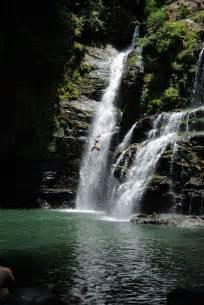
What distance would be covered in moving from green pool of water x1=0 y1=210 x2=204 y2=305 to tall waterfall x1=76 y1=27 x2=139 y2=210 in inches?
537

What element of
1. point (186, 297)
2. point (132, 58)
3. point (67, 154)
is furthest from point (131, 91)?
point (186, 297)

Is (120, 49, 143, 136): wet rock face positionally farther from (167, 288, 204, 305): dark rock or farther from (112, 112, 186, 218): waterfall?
(167, 288, 204, 305): dark rock

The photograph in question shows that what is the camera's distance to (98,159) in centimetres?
3416

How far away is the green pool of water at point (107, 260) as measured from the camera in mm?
9039

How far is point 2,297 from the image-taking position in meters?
7.12

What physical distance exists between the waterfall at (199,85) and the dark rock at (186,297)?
25697 mm

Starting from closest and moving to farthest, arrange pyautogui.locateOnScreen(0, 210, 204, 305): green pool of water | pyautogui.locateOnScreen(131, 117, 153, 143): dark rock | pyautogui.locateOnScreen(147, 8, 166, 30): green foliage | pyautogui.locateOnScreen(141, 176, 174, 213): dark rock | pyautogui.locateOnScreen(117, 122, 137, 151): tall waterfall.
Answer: pyautogui.locateOnScreen(0, 210, 204, 305): green pool of water
pyautogui.locateOnScreen(141, 176, 174, 213): dark rock
pyautogui.locateOnScreen(131, 117, 153, 143): dark rock
pyautogui.locateOnScreen(117, 122, 137, 151): tall waterfall
pyautogui.locateOnScreen(147, 8, 166, 30): green foliage

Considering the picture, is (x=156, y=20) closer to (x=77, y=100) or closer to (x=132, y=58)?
(x=132, y=58)

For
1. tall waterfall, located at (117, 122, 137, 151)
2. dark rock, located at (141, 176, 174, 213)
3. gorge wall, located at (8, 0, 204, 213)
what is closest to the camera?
dark rock, located at (141, 176, 174, 213)

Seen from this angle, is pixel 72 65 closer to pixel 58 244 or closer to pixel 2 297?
pixel 58 244

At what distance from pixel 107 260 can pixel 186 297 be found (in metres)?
5.00

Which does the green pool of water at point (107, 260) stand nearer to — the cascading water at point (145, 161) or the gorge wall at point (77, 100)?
the cascading water at point (145, 161)

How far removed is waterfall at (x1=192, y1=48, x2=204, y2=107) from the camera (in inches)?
1264

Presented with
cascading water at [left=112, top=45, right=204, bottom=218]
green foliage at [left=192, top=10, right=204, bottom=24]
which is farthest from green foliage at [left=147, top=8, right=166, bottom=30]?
cascading water at [left=112, top=45, right=204, bottom=218]
